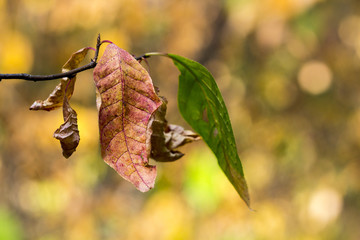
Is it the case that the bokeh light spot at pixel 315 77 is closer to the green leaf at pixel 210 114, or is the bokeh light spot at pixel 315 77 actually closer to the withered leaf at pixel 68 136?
the green leaf at pixel 210 114

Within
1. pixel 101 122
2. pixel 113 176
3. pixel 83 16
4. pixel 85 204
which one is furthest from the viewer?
pixel 113 176

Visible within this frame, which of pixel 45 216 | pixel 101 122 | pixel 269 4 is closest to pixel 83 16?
pixel 269 4

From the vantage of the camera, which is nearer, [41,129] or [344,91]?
[41,129]

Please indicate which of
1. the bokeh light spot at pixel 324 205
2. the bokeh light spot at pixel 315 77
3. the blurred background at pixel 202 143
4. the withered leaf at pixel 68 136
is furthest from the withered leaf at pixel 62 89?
the bokeh light spot at pixel 315 77

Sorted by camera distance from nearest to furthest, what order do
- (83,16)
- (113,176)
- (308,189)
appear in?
1. (83,16)
2. (113,176)
3. (308,189)

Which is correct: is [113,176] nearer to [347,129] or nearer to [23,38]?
[23,38]

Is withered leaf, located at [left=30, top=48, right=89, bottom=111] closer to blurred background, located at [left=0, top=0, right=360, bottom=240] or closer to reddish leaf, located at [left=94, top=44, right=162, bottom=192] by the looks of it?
reddish leaf, located at [left=94, top=44, right=162, bottom=192]

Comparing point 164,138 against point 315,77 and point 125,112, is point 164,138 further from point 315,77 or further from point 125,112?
point 315,77

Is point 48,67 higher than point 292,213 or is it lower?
higher
